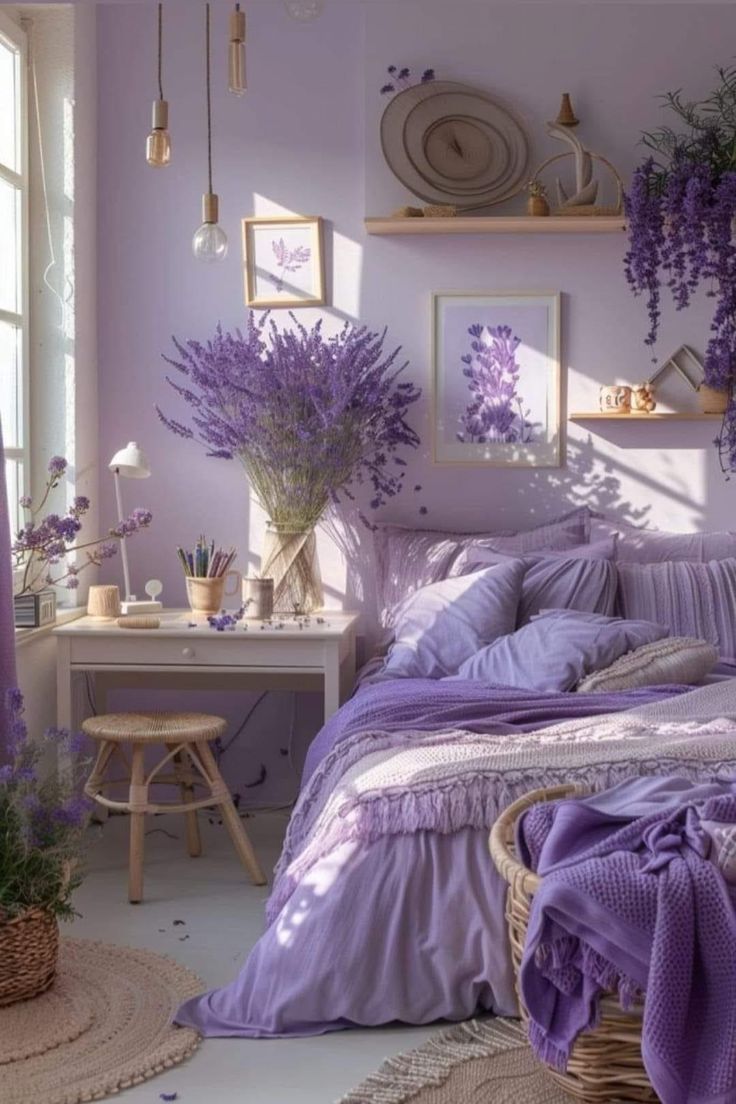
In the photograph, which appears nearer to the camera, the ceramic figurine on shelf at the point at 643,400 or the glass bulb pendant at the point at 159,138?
the glass bulb pendant at the point at 159,138

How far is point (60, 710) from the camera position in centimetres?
411

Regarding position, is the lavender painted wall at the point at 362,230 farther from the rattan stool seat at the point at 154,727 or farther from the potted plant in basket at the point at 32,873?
the potted plant in basket at the point at 32,873

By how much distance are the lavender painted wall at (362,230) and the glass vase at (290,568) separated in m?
0.23

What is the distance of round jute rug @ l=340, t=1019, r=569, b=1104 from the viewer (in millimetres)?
2479

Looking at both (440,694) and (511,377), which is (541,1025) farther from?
(511,377)

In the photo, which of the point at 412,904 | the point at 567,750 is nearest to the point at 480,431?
the point at 567,750

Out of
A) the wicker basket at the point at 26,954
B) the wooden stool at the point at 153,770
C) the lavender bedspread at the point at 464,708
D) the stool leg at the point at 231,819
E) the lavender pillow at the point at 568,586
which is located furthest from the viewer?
the lavender pillow at the point at 568,586

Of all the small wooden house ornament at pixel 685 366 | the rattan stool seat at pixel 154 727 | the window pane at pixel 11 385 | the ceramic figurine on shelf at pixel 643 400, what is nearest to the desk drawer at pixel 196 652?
the rattan stool seat at pixel 154 727

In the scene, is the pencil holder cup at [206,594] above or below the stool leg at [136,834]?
above

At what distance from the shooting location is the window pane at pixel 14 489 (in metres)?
4.30

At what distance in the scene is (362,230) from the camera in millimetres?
4652

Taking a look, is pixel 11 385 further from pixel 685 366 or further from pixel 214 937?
pixel 685 366

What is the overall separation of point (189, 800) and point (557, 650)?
128cm

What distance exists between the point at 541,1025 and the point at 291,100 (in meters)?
3.33
